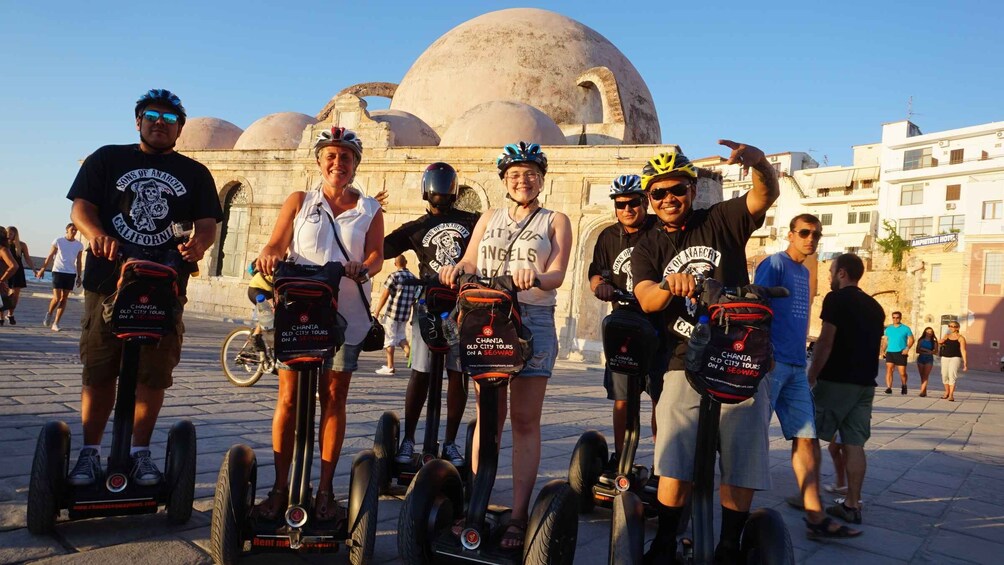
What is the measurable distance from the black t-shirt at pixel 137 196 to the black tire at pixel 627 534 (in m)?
2.31

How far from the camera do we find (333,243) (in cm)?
338

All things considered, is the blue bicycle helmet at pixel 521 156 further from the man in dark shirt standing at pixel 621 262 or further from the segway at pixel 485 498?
the man in dark shirt standing at pixel 621 262

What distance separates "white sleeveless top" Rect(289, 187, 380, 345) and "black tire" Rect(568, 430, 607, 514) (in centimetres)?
157

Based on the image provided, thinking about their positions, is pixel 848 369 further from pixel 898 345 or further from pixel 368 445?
pixel 898 345

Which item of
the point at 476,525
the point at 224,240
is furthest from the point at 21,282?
the point at 476,525

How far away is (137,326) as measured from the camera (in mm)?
3027

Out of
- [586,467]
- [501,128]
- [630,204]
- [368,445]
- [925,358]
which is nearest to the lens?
[586,467]

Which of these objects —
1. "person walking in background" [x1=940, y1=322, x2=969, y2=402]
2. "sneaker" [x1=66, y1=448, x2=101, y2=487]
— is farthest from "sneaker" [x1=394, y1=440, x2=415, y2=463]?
"person walking in background" [x1=940, y1=322, x2=969, y2=402]

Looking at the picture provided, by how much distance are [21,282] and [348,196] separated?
409 inches

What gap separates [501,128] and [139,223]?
47.3 ft

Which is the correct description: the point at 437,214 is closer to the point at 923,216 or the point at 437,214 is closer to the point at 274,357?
the point at 274,357

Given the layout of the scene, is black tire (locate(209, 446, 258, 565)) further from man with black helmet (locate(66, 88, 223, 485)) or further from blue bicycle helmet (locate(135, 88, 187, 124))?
blue bicycle helmet (locate(135, 88, 187, 124))

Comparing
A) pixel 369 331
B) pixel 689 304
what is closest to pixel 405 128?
pixel 369 331

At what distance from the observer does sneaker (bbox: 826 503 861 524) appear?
430 cm
